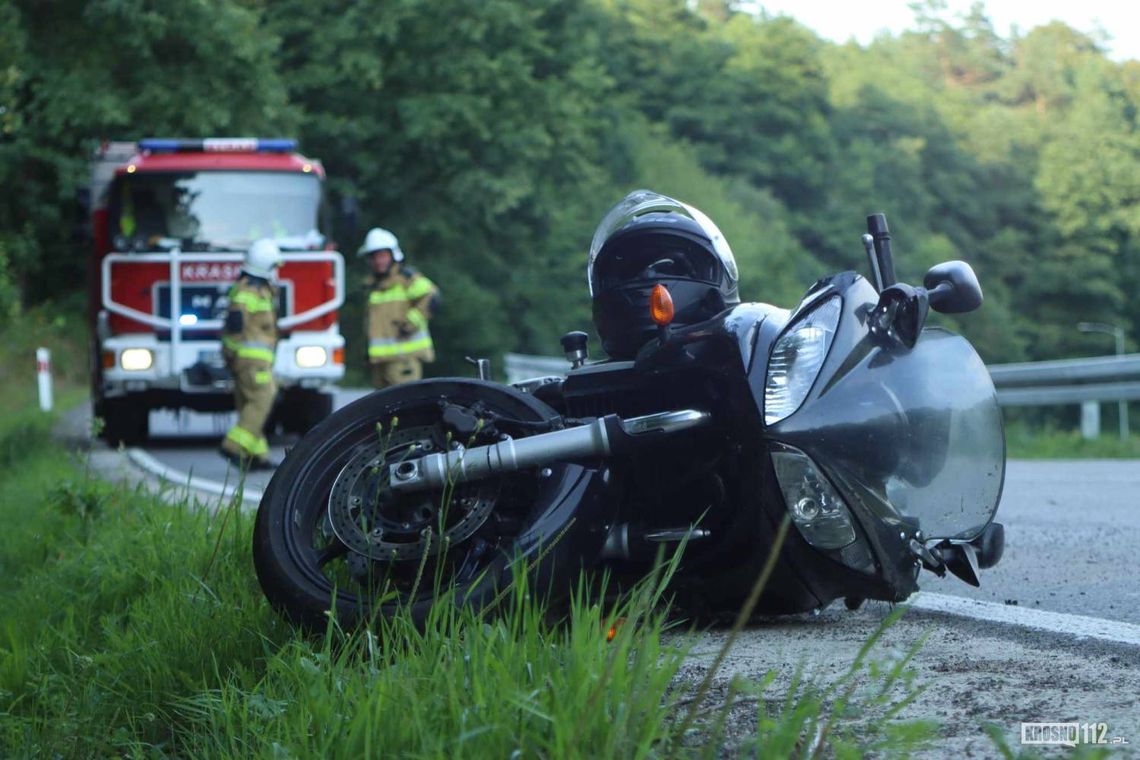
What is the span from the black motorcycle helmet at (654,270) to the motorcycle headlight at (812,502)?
2.58 feet

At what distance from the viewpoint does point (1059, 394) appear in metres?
17.3

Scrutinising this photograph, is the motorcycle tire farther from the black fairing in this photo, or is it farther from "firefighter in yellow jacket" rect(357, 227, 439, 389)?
"firefighter in yellow jacket" rect(357, 227, 439, 389)

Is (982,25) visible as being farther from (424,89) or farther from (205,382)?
(205,382)

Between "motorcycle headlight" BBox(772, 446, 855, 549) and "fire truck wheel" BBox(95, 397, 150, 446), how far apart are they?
Result: 12.4 metres

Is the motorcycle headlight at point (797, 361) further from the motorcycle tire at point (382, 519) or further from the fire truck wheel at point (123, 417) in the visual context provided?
the fire truck wheel at point (123, 417)

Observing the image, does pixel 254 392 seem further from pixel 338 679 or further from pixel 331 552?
pixel 338 679

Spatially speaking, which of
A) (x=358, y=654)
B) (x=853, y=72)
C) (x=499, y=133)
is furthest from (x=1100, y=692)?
(x=853, y=72)

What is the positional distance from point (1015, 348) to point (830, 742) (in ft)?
231

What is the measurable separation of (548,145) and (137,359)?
22132 mm

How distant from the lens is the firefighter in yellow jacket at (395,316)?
1250cm

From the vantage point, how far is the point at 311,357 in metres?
15.4

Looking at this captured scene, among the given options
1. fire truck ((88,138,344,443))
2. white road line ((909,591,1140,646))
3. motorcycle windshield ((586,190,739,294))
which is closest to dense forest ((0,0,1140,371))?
fire truck ((88,138,344,443))

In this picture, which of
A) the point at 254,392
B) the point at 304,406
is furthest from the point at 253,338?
the point at 304,406
